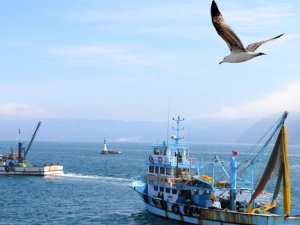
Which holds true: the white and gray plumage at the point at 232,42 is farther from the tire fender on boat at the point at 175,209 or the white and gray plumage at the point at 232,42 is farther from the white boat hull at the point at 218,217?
the tire fender on boat at the point at 175,209

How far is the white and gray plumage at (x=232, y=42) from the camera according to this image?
7.53 m

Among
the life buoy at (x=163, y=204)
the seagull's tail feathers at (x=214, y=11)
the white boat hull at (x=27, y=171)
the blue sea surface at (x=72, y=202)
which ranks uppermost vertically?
the seagull's tail feathers at (x=214, y=11)

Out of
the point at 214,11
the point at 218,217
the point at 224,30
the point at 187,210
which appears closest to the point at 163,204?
the point at 187,210

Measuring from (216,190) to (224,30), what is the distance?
36139 mm

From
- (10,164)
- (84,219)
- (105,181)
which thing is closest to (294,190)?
(105,181)

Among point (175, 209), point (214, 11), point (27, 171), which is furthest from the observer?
point (27, 171)

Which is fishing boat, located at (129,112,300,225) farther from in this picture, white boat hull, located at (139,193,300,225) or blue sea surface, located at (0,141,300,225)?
blue sea surface, located at (0,141,300,225)

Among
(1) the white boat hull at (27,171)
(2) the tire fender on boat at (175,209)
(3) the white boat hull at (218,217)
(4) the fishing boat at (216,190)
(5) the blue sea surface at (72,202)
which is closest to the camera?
(3) the white boat hull at (218,217)

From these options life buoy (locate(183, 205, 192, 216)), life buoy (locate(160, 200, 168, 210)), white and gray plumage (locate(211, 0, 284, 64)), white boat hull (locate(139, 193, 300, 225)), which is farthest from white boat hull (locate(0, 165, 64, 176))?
white and gray plumage (locate(211, 0, 284, 64))

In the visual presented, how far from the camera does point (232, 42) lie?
25.3 ft

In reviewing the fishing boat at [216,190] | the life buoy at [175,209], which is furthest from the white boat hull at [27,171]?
the life buoy at [175,209]

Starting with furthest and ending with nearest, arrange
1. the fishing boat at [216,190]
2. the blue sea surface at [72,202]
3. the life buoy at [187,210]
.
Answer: the blue sea surface at [72,202]
the life buoy at [187,210]
the fishing boat at [216,190]

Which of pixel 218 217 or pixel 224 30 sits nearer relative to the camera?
pixel 224 30

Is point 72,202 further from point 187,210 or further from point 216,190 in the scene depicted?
point 216,190
